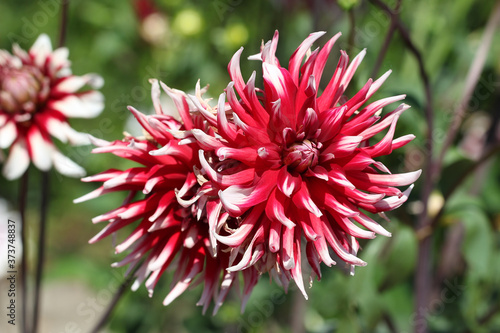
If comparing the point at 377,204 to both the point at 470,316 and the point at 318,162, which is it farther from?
the point at 470,316

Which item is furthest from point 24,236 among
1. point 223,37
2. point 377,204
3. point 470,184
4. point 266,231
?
point 470,184

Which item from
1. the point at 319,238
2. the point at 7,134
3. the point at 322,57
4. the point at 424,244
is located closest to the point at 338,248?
the point at 319,238

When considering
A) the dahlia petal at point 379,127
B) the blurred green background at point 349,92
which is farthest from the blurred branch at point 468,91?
the dahlia petal at point 379,127

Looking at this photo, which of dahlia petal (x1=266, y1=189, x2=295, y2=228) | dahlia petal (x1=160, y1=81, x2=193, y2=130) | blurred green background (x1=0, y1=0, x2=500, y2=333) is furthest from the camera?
blurred green background (x1=0, y1=0, x2=500, y2=333)

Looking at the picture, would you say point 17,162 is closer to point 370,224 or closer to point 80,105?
point 80,105

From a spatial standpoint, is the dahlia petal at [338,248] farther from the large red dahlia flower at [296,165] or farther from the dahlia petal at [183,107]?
the dahlia petal at [183,107]

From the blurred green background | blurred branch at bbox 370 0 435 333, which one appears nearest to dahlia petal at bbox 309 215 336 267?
the blurred green background

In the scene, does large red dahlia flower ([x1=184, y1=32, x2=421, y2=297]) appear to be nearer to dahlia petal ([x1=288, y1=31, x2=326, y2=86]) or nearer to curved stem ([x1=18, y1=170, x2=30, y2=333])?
dahlia petal ([x1=288, y1=31, x2=326, y2=86])
